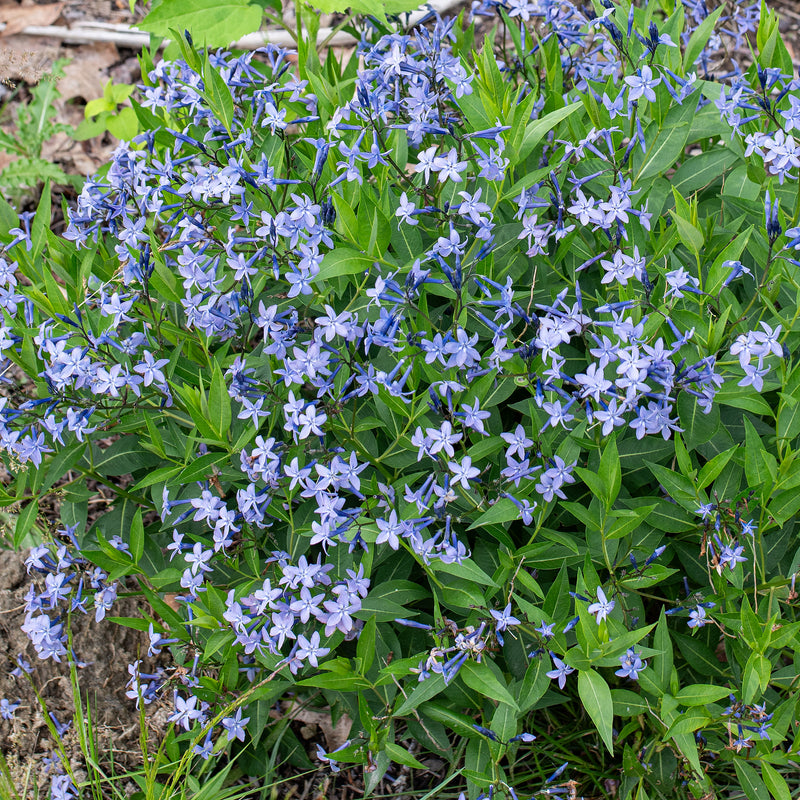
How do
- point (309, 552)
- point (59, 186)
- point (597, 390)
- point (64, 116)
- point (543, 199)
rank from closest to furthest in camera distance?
point (597, 390)
point (543, 199)
point (309, 552)
point (59, 186)
point (64, 116)

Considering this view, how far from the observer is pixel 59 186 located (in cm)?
608

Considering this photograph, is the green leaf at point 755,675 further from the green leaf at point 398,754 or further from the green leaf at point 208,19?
the green leaf at point 208,19

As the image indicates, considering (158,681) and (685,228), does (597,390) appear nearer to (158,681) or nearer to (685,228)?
(685,228)

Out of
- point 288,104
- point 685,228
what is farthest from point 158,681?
point 685,228

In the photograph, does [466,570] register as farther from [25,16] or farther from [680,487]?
[25,16]

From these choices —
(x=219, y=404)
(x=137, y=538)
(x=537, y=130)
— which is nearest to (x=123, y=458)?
(x=137, y=538)

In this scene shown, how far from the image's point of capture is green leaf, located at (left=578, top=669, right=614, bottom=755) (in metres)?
2.51

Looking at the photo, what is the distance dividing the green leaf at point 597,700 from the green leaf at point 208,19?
3.10 meters

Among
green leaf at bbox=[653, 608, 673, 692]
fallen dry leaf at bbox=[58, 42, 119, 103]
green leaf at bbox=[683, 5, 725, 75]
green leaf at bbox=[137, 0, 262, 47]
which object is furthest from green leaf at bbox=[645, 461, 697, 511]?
fallen dry leaf at bbox=[58, 42, 119, 103]

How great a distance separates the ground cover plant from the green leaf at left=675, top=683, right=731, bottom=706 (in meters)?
0.01

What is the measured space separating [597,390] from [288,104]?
200 centimetres

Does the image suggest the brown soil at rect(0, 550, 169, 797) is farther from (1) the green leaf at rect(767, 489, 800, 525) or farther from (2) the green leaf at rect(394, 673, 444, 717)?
(1) the green leaf at rect(767, 489, 800, 525)

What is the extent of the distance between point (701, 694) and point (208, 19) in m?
3.54

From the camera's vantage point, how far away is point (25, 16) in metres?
7.10
